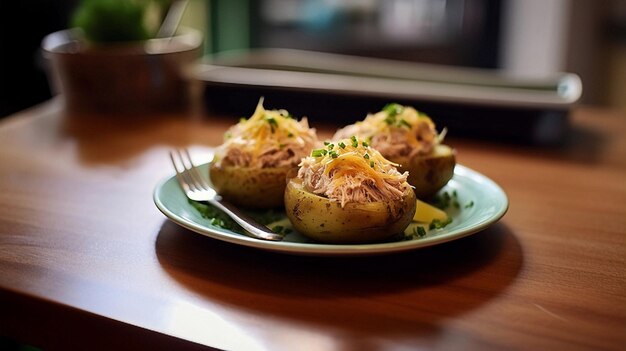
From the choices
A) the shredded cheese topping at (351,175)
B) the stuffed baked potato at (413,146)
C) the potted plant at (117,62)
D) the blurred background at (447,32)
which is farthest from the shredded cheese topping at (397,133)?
the blurred background at (447,32)

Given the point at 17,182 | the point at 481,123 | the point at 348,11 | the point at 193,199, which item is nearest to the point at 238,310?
the point at 193,199

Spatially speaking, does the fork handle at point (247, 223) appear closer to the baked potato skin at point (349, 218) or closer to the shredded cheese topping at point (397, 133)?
the baked potato skin at point (349, 218)

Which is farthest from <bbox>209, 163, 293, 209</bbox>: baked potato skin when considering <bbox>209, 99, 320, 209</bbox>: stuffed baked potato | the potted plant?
the potted plant

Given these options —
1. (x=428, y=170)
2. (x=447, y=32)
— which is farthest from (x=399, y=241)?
(x=447, y=32)

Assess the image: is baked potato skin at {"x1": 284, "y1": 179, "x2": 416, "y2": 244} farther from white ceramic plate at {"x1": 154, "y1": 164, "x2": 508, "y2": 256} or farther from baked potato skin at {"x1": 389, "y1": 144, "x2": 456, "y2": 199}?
baked potato skin at {"x1": 389, "y1": 144, "x2": 456, "y2": 199}

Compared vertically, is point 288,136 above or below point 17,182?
above

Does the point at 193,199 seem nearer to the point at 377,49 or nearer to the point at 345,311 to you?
the point at 345,311
